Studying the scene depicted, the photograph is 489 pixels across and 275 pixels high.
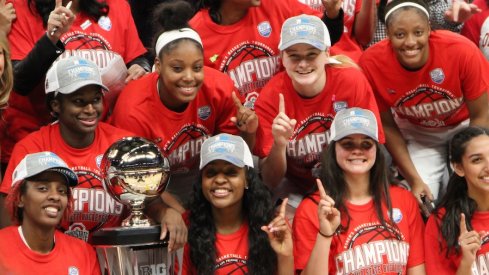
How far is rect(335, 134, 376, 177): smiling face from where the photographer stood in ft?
17.4

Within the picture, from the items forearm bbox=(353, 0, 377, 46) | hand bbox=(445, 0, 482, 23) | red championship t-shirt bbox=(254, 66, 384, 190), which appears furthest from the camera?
forearm bbox=(353, 0, 377, 46)

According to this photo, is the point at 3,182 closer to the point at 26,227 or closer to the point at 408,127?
the point at 26,227

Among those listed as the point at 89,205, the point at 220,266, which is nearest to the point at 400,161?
the point at 220,266

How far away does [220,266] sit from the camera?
5.19 metres

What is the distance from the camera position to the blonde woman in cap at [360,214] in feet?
17.0

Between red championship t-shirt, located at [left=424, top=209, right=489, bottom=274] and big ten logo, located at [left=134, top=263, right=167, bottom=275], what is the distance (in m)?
1.32

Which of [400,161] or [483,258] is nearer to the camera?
[483,258]

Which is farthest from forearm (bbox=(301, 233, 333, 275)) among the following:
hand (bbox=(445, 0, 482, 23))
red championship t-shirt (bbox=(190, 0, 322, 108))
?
hand (bbox=(445, 0, 482, 23))

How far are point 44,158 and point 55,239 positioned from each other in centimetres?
39

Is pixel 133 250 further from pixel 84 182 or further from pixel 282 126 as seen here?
pixel 282 126

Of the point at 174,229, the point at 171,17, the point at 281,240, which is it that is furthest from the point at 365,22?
the point at 174,229

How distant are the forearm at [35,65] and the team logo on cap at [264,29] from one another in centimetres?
116

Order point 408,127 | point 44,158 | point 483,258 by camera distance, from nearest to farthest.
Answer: point 44,158 < point 483,258 < point 408,127

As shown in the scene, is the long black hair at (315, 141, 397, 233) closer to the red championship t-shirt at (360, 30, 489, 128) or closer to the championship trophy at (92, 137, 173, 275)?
the red championship t-shirt at (360, 30, 489, 128)
